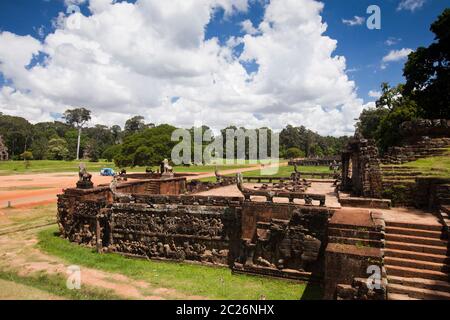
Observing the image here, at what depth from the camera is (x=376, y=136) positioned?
32.8 m

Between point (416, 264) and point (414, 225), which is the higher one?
point (414, 225)

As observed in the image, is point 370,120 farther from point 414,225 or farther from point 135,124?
point 135,124

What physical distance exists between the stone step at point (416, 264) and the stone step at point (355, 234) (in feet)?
3.53

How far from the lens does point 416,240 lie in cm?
790

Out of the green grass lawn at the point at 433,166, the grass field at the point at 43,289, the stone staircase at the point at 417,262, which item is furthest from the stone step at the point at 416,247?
the grass field at the point at 43,289

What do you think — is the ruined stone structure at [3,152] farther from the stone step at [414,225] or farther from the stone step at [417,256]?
the stone step at [417,256]

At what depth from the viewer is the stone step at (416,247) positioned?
7518 millimetres

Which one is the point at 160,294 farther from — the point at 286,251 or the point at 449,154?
the point at 449,154

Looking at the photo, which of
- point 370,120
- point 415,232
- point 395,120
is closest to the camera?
point 415,232

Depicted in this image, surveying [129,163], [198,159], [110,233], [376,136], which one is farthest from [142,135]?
[110,233]

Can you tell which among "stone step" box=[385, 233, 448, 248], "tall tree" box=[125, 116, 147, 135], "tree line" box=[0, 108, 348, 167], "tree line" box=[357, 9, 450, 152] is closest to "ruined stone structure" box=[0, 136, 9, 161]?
"tree line" box=[0, 108, 348, 167]

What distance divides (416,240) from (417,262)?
745 mm

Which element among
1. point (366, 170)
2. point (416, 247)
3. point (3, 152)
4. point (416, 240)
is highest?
point (3, 152)

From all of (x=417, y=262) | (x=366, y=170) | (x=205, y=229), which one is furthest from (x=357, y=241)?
(x=205, y=229)
